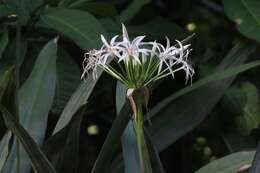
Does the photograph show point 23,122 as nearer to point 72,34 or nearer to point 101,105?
point 72,34

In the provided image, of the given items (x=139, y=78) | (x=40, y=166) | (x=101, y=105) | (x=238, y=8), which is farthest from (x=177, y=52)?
(x=101, y=105)

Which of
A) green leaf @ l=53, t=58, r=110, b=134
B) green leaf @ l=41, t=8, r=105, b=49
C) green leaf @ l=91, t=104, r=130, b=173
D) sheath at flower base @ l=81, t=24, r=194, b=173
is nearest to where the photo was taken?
sheath at flower base @ l=81, t=24, r=194, b=173

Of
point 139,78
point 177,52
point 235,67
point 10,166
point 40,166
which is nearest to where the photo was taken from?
point 139,78

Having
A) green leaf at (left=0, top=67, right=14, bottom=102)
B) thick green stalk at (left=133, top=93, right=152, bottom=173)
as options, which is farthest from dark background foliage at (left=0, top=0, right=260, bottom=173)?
thick green stalk at (left=133, top=93, right=152, bottom=173)

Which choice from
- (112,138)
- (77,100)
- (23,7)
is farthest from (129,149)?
(23,7)

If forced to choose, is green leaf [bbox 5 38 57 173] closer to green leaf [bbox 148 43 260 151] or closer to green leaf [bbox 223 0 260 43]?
green leaf [bbox 148 43 260 151]

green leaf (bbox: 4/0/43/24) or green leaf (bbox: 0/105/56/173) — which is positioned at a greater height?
green leaf (bbox: 4/0/43/24)
